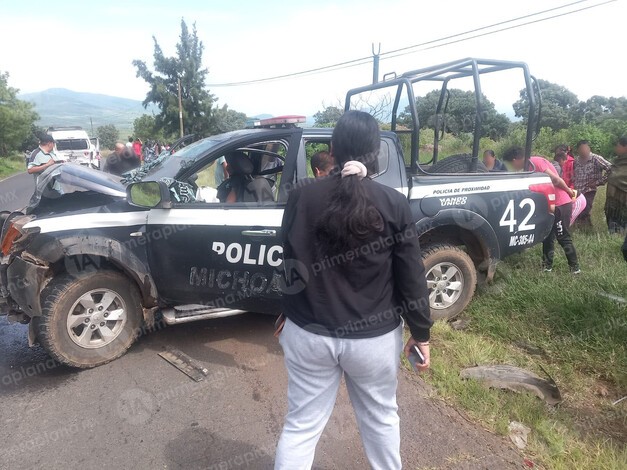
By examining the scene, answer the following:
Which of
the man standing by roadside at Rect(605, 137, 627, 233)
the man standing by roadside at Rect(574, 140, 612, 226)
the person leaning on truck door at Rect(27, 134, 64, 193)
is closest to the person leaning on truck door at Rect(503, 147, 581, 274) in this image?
the man standing by roadside at Rect(605, 137, 627, 233)

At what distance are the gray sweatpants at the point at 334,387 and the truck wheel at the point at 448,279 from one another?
2340mm

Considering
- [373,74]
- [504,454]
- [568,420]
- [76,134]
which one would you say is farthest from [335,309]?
[76,134]

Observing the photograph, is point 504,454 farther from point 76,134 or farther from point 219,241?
point 76,134

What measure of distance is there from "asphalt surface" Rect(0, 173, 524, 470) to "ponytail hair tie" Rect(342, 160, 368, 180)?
1.70 meters

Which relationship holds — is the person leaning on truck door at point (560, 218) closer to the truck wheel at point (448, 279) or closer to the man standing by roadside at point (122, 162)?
the truck wheel at point (448, 279)

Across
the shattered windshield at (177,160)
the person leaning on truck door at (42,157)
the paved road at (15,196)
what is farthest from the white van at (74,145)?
the shattered windshield at (177,160)

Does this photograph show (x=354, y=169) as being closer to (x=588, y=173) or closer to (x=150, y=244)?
(x=150, y=244)

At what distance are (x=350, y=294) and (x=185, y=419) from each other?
179cm

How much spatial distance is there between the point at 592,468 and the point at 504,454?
1.45 ft

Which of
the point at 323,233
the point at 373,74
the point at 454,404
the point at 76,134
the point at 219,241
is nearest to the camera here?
the point at 323,233

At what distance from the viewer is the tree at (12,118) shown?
35.5 m

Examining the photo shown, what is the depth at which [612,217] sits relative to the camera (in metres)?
6.87

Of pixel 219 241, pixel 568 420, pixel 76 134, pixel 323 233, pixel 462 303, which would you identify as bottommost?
pixel 568 420

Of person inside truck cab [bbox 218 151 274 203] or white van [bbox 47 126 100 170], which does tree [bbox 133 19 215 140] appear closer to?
white van [bbox 47 126 100 170]
